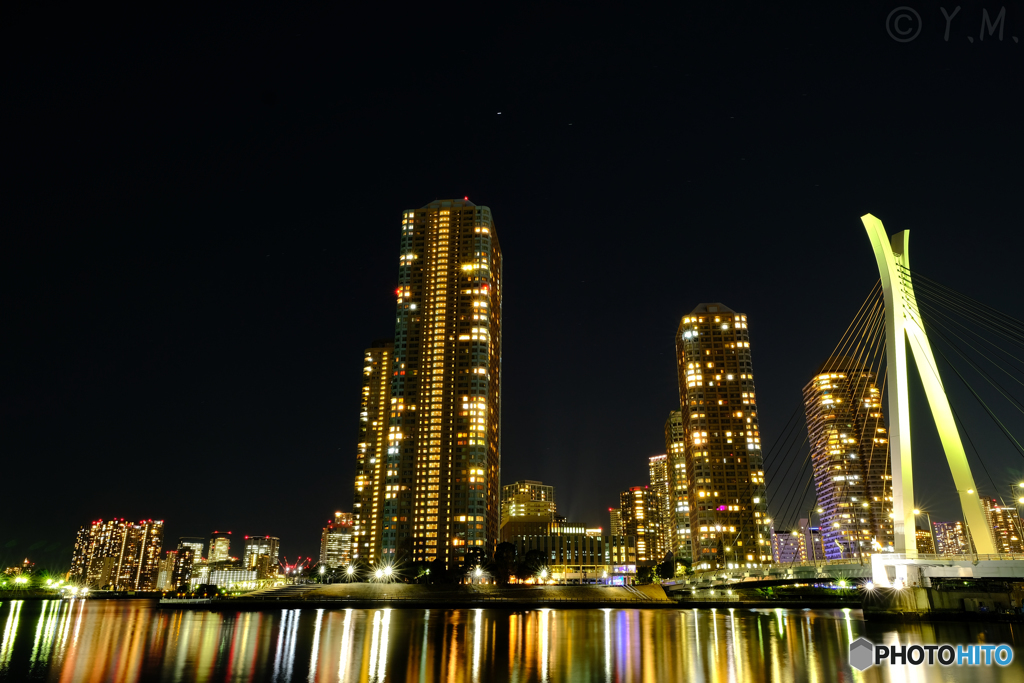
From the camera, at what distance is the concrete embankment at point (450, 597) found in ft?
324

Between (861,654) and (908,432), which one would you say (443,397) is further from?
(861,654)

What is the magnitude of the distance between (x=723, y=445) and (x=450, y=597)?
105 m

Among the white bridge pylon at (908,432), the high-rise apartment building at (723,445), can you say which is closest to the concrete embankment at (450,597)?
the white bridge pylon at (908,432)

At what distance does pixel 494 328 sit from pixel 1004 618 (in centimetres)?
14380

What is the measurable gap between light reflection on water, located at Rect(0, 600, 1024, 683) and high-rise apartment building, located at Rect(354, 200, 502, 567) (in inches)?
3779

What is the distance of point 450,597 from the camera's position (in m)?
107

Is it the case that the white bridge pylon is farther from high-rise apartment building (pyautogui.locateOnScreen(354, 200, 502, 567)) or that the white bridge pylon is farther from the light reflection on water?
high-rise apartment building (pyautogui.locateOnScreen(354, 200, 502, 567))

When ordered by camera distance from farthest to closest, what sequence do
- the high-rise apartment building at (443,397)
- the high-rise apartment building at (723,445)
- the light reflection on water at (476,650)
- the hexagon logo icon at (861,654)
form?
the high-rise apartment building at (723,445)
the high-rise apartment building at (443,397)
the hexagon logo icon at (861,654)
the light reflection on water at (476,650)

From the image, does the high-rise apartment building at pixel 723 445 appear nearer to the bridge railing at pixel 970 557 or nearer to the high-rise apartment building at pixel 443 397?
the high-rise apartment building at pixel 443 397

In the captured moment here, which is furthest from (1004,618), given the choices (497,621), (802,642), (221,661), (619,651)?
(221,661)

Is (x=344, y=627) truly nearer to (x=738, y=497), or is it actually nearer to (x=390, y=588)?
(x=390, y=588)

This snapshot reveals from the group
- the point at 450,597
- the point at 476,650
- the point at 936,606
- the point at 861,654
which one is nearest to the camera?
the point at 861,654

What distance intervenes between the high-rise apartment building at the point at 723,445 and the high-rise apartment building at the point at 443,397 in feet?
193

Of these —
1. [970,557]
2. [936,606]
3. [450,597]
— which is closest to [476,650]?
[970,557]
